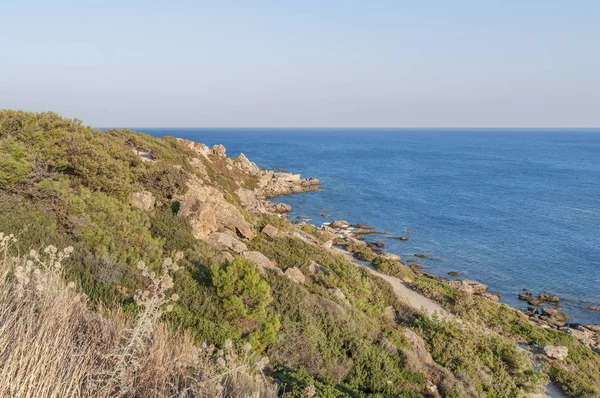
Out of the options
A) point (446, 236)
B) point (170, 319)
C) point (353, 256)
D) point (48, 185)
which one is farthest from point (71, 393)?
point (446, 236)

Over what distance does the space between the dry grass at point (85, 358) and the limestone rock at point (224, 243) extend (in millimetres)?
9716

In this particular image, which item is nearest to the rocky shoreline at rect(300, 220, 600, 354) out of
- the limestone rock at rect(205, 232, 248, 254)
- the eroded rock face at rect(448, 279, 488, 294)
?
the eroded rock face at rect(448, 279, 488, 294)

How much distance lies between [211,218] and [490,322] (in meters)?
15.2

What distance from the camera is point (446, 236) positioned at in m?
39.5

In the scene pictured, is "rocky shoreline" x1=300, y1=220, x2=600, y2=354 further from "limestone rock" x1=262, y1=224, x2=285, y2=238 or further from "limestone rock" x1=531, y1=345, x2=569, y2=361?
"limestone rock" x1=262, y1=224, x2=285, y2=238

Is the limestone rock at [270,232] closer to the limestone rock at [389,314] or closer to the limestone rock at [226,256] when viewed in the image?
the limestone rock at [226,256]

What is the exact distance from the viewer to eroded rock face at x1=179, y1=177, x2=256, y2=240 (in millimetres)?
15453

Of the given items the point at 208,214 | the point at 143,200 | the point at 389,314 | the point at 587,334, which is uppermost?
the point at 143,200

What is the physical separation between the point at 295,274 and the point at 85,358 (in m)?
11.4

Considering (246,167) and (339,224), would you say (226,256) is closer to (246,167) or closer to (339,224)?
(339,224)

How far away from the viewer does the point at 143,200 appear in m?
15.4

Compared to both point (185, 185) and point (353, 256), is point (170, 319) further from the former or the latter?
point (353, 256)

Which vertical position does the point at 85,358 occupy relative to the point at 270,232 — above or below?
above

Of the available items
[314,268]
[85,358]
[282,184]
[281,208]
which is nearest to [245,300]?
[85,358]
